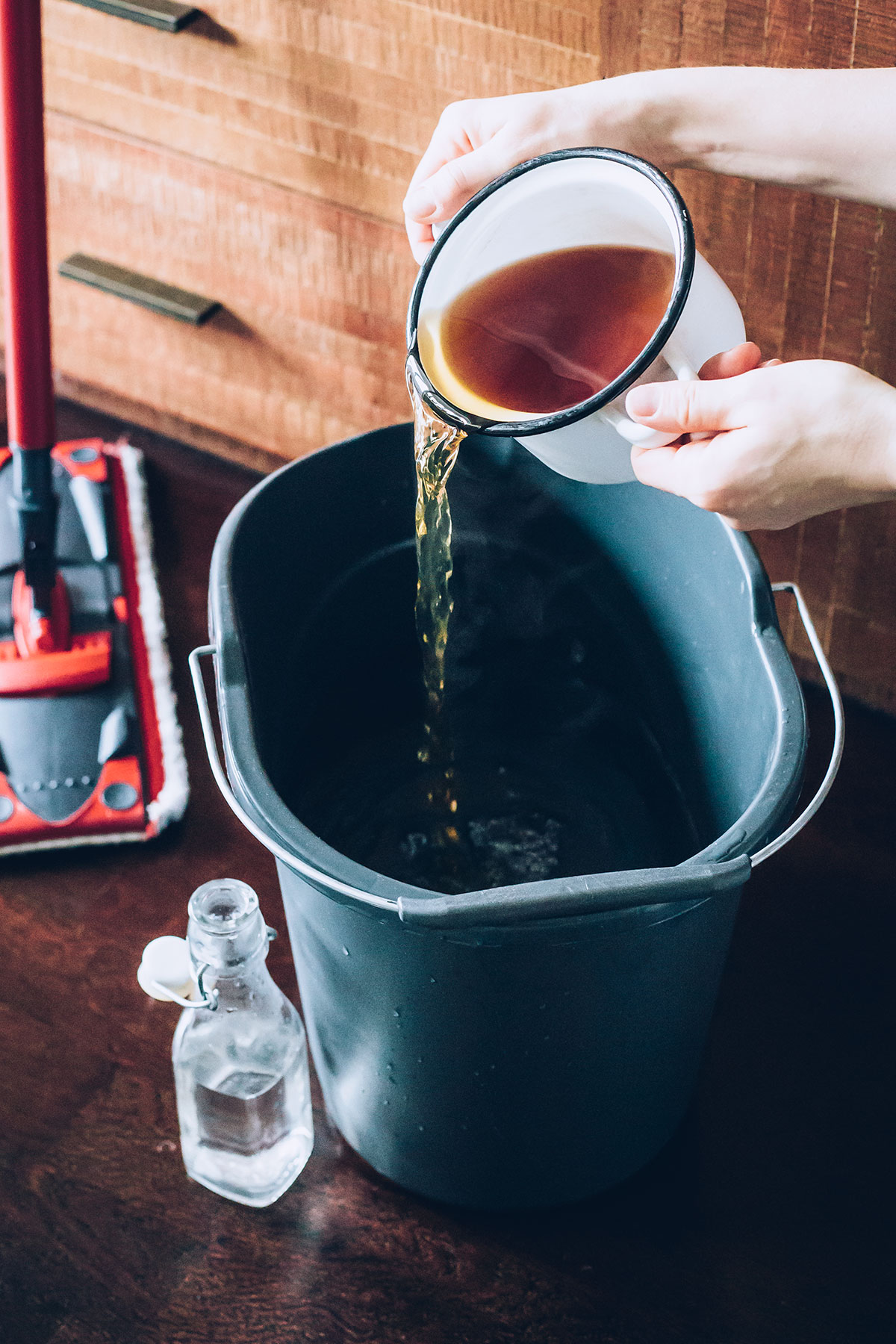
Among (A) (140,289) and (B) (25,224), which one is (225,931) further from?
(A) (140,289)

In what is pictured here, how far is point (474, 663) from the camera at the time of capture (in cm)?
119

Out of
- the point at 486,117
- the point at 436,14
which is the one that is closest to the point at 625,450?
the point at 486,117

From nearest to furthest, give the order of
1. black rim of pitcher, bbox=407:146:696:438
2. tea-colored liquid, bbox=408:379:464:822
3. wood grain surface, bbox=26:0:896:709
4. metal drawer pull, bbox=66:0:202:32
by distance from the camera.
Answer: black rim of pitcher, bbox=407:146:696:438 → tea-colored liquid, bbox=408:379:464:822 → wood grain surface, bbox=26:0:896:709 → metal drawer pull, bbox=66:0:202:32

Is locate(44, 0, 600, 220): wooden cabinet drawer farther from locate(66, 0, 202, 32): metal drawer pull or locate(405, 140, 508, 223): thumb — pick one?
locate(405, 140, 508, 223): thumb

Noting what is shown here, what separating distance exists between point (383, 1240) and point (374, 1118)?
0.10 m

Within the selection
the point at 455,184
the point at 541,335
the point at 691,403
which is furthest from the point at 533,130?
the point at 691,403

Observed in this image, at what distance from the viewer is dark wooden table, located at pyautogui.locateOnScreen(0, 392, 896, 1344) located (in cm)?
96

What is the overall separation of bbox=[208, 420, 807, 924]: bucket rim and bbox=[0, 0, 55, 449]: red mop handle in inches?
17.7

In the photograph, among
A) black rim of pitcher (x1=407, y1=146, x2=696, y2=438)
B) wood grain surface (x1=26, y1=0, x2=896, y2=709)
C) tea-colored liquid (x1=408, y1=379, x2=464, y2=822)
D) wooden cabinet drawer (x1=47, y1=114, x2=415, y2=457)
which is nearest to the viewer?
black rim of pitcher (x1=407, y1=146, x2=696, y2=438)

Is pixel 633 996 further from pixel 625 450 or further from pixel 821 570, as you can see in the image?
pixel 821 570

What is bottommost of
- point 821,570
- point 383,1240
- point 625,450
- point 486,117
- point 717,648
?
point 383,1240

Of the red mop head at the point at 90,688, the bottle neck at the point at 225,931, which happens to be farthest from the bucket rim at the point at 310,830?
the red mop head at the point at 90,688

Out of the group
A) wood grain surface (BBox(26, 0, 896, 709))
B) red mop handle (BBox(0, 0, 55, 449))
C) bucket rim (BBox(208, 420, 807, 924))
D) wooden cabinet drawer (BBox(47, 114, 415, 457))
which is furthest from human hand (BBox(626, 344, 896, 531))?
red mop handle (BBox(0, 0, 55, 449))

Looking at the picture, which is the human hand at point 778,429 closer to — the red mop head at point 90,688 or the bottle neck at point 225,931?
the bottle neck at point 225,931
